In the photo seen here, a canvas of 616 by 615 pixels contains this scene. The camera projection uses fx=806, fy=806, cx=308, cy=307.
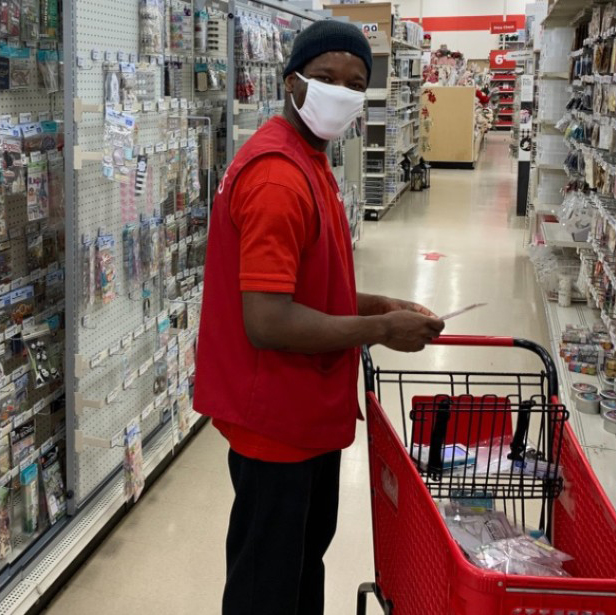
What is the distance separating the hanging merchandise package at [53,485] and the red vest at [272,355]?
4.37ft

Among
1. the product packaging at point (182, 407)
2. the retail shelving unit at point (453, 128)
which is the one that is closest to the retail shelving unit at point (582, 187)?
the product packaging at point (182, 407)

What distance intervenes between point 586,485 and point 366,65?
3.43ft

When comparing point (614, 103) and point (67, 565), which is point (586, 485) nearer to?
point (67, 565)

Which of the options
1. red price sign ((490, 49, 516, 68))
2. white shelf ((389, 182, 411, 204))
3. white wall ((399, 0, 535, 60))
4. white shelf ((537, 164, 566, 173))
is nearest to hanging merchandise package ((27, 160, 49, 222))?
white shelf ((537, 164, 566, 173))

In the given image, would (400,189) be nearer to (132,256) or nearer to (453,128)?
(453,128)

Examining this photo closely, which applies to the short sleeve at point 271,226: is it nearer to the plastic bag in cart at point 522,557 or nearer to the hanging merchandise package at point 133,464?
the plastic bag in cart at point 522,557

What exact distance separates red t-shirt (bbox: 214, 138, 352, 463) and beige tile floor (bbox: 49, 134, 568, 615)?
5.09 feet

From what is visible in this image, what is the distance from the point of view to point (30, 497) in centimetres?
278

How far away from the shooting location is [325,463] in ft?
6.52

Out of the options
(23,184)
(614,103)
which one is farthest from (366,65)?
(614,103)

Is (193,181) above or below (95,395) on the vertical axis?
above

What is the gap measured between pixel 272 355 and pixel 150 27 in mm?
1984

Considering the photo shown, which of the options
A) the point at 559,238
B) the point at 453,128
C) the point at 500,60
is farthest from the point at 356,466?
the point at 500,60

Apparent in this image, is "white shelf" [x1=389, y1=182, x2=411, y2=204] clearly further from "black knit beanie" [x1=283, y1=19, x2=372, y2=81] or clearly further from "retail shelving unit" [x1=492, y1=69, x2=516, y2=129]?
"retail shelving unit" [x1=492, y1=69, x2=516, y2=129]
